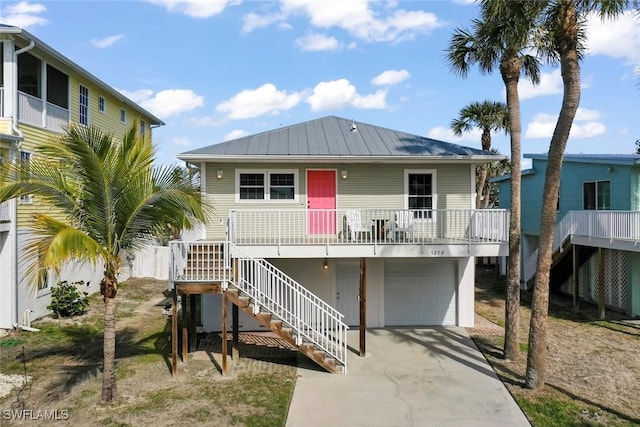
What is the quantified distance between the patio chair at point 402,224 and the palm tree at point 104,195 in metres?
5.41

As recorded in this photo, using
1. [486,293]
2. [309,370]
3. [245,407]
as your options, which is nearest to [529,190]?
[486,293]

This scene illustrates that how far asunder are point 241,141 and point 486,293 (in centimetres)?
1288

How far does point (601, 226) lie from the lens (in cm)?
1416

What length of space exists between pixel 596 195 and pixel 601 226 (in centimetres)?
332

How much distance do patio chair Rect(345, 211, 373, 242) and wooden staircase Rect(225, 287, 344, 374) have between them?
122 inches

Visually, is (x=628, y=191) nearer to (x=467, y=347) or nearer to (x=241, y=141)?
(x=467, y=347)

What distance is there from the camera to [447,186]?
13.4m

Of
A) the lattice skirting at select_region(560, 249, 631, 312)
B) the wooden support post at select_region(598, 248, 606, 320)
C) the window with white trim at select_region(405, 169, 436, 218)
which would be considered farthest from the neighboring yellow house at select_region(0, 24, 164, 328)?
the lattice skirting at select_region(560, 249, 631, 312)

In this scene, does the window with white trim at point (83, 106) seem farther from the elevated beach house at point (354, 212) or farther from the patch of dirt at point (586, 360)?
the patch of dirt at point (586, 360)

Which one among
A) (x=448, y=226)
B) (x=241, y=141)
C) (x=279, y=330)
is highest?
(x=241, y=141)

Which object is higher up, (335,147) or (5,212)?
(335,147)

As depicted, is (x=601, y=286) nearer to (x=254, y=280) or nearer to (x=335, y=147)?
(x=335, y=147)

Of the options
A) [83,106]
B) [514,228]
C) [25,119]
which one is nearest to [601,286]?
[514,228]

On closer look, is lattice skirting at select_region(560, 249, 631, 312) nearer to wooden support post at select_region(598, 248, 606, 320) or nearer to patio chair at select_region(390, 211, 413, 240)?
wooden support post at select_region(598, 248, 606, 320)
